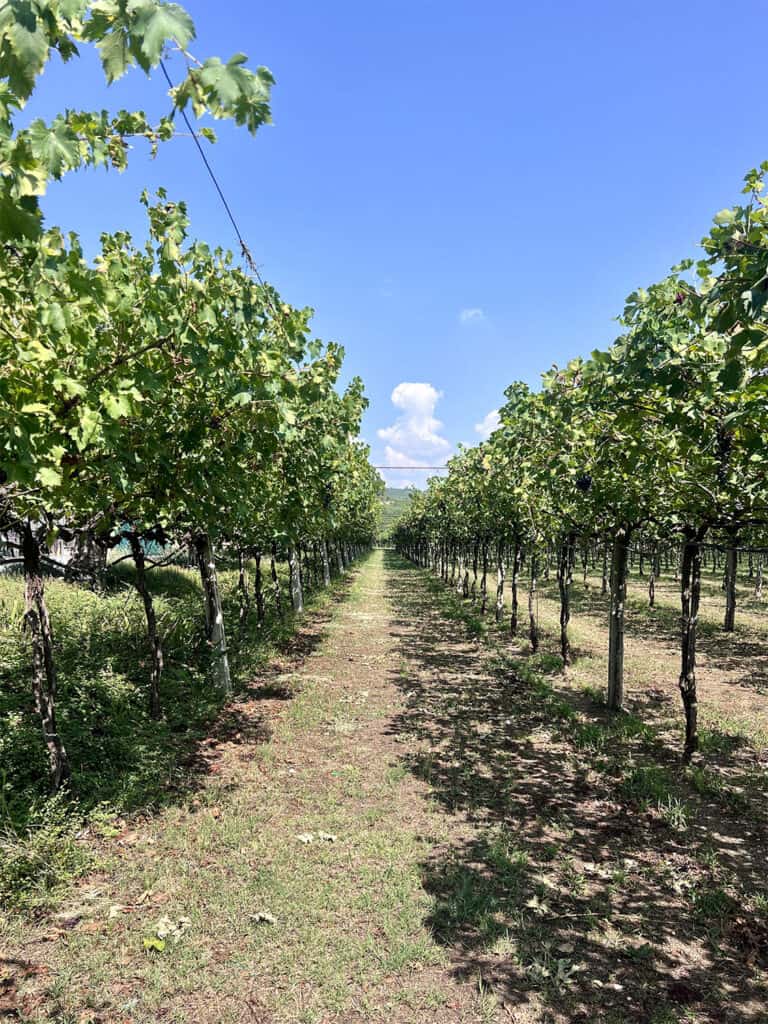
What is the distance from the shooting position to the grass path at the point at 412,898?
12.9 ft

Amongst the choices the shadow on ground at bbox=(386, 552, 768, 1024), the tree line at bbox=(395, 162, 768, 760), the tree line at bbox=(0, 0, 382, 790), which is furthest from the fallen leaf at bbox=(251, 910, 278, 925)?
the tree line at bbox=(395, 162, 768, 760)

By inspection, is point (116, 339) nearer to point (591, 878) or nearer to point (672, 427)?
point (672, 427)

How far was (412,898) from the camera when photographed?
198 inches

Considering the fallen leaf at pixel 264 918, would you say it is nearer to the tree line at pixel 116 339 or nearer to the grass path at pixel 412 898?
the grass path at pixel 412 898

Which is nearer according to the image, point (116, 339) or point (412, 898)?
point (116, 339)

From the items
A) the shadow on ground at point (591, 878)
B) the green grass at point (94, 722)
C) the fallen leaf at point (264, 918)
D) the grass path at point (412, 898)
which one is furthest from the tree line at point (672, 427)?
the green grass at point (94, 722)

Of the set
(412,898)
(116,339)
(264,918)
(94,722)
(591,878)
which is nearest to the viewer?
(116,339)

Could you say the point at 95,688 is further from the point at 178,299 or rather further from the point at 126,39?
the point at 126,39

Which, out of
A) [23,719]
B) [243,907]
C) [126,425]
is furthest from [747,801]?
[23,719]

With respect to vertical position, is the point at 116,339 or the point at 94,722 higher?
the point at 116,339

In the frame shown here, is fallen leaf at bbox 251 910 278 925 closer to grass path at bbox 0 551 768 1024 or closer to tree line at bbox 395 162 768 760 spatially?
grass path at bbox 0 551 768 1024

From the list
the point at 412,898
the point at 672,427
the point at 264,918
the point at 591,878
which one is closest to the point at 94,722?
the point at 264,918

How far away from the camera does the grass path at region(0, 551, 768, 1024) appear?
155 inches

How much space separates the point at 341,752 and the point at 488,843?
3.13 m
